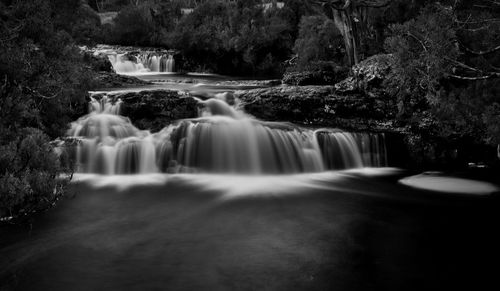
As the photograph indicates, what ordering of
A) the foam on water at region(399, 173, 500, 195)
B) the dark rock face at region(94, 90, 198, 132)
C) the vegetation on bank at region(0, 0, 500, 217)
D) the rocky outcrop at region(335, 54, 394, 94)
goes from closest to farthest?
the vegetation on bank at region(0, 0, 500, 217)
the foam on water at region(399, 173, 500, 195)
the dark rock face at region(94, 90, 198, 132)
the rocky outcrop at region(335, 54, 394, 94)

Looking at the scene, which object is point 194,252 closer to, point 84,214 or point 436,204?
point 84,214

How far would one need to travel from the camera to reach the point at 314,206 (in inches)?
436

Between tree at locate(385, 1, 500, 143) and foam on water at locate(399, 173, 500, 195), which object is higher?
tree at locate(385, 1, 500, 143)

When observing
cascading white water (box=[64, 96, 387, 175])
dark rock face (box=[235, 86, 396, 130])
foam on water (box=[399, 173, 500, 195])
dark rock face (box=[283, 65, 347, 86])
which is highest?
dark rock face (box=[283, 65, 347, 86])

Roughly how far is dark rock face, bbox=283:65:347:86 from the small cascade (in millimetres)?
15800

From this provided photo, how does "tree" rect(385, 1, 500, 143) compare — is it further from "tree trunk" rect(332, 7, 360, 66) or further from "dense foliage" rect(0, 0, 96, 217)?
"dense foliage" rect(0, 0, 96, 217)

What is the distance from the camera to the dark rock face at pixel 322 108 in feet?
55.0

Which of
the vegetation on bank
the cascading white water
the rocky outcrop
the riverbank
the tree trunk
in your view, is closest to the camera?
the vegetation on bank

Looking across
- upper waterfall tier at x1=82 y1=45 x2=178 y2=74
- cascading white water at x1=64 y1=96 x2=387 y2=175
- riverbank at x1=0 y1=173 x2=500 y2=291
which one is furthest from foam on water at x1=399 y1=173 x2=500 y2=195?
upper waterfall tier at x1=82 y1=45 x2=178 y2=74

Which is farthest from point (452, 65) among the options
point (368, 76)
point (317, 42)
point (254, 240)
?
point (317, 42)

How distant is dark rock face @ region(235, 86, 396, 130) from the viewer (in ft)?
55.0

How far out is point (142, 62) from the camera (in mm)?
34219

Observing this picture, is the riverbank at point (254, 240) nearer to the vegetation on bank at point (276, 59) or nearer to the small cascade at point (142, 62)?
the vegetation on bank at point (276, 59)

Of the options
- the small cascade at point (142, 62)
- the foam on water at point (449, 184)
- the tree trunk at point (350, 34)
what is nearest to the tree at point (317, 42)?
the tree trunk at point (350, 34)
